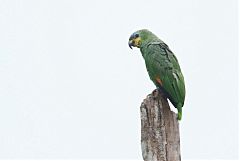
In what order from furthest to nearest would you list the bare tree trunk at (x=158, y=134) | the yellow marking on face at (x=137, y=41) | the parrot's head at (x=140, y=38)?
the yellow marking on face at (x=137, y=41) → the parrot's head at (x=140, y=38) → the bare tree trunk at (x=158, y=134)

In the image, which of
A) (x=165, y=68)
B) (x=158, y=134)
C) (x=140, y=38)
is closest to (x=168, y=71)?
(x=165, y=68)

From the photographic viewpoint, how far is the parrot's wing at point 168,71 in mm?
5352

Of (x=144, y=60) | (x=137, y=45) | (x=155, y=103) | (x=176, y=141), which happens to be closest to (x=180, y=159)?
(x=176, y=141)

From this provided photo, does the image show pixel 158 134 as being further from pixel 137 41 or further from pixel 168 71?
pixel 137 41

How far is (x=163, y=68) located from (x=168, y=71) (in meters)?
0.10

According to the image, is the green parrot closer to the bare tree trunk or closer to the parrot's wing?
the parrot's wing

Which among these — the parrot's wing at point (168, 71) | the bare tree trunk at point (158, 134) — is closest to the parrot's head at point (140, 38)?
the parrot's wing at point (168, 71)

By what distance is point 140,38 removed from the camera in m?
6.33

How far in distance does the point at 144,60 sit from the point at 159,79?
494 millimetres

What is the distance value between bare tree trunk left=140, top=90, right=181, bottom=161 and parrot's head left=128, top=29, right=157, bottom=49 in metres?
1.79

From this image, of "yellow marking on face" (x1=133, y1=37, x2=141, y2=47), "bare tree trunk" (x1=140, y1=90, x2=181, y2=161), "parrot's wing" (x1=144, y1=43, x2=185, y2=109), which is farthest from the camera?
"yellow marking on face" (x1=133, y1=37, x2=141, y2=47)

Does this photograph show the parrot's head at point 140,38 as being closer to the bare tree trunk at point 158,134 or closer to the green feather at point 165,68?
the green feather at point 165,68

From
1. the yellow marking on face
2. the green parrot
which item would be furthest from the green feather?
the yellow marking on face

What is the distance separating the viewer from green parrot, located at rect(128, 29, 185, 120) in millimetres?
5355
